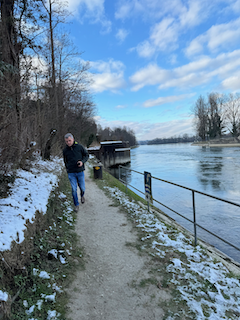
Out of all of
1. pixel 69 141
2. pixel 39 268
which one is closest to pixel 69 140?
pixel 69 141

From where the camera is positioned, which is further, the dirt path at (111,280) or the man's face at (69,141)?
the man's face at (69,141)

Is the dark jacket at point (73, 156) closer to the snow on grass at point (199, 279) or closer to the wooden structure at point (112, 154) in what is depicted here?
the snow on grass at point (199, 279)

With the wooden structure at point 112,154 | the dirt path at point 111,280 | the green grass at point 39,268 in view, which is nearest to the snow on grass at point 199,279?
the dirt path at point 111,280

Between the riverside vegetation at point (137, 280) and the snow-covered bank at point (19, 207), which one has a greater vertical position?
the snow-covered bank at point (19, 207)

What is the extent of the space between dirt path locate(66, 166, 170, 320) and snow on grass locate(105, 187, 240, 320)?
14.9 inches

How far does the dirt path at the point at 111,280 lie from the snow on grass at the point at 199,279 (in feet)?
1.24

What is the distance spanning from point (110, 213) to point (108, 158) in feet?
113

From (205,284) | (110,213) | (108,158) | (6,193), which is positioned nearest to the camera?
(205,284)

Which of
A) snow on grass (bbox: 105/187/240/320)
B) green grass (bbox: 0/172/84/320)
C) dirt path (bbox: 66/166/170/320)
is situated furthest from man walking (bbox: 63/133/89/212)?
snow on grass (bbox: 105/187/240/320)

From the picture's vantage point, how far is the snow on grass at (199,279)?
2.53m

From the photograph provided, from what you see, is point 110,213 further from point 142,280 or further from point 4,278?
point 4,278

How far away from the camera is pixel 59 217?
4.77 m

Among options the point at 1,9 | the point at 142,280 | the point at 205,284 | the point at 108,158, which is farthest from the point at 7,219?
the point at 108,158

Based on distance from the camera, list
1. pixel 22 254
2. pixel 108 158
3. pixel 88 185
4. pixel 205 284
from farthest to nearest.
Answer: pixel 108 158 < pixel 88 185 < pixel 205 284 < pixel 22 254
